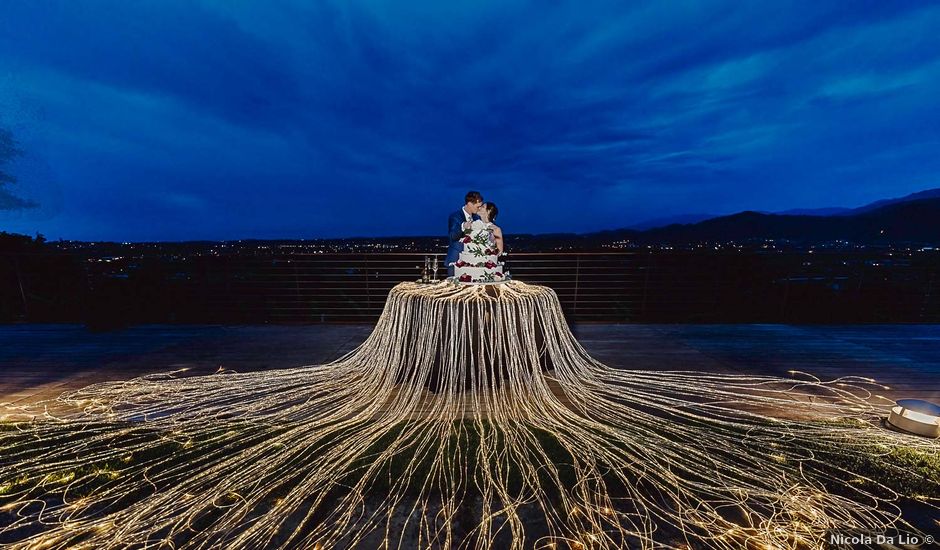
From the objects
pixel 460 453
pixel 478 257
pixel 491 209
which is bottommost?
pixel 460 453

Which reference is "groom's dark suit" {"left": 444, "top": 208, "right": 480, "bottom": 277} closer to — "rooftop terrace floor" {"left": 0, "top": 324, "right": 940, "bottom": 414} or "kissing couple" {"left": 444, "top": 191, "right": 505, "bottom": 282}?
"kissing couple" {"left": 444, "top": 191, "right": 505, "bottom": 282}

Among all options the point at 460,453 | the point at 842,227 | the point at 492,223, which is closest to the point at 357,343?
the point at 492,223

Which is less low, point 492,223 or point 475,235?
point 492,223

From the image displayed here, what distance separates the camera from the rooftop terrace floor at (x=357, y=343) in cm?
324

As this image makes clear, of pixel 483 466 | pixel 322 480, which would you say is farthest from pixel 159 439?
pixel 483 466

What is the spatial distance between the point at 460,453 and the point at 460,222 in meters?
1.73

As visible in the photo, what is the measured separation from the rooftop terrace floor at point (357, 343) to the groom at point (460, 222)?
64.4 inches

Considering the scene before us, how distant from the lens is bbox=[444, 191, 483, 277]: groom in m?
2.93

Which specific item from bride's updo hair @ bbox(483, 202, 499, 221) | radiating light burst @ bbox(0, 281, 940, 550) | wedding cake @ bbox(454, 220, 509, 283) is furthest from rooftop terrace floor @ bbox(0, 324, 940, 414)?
bride's updo hair @ bbox(483, 202, 499, 221)

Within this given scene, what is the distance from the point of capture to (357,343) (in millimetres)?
4230

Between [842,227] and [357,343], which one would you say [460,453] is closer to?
[357,343]

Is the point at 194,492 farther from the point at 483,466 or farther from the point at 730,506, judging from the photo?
the point at 730,506

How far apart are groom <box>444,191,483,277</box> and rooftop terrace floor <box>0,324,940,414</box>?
5.36 feet

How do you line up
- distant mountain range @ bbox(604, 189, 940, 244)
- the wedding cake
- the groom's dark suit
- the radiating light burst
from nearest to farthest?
the radiating light burst
the wedding cake
the groom's dark suit
distant mountain range @ bbox(604, 189, 940, 244)
